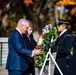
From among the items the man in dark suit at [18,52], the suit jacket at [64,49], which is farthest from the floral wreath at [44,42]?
the man in dark suit at [18,52]

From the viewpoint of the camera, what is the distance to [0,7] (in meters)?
29.9

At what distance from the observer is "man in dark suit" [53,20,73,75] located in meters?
7.29

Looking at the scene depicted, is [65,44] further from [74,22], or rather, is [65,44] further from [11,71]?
[74,22]

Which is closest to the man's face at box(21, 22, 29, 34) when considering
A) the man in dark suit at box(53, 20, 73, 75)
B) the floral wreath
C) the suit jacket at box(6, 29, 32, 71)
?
the suit jacket at box(6, 29, 32, 71)

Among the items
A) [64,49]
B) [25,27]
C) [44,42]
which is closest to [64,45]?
[64,49]

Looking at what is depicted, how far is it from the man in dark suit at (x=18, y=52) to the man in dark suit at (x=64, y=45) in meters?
0.95

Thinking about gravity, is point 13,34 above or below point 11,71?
above

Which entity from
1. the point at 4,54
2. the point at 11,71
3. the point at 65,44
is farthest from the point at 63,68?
the point at 4,54

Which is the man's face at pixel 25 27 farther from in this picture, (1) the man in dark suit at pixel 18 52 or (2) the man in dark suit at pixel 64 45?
(2) the man in dark suit at pixel 64 45

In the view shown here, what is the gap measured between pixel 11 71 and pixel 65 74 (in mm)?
1825

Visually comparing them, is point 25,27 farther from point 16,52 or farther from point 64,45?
point 64,45

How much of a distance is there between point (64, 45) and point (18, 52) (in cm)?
140

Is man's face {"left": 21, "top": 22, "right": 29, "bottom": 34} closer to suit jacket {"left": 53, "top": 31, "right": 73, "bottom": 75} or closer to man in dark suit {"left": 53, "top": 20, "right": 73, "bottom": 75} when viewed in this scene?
suit jacket {"left": 53, "top": 31, "right": 73, "bottom": 75}

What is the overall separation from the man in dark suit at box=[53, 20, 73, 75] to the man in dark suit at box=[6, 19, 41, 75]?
95 cm
